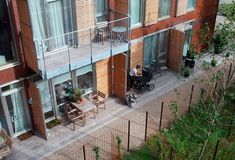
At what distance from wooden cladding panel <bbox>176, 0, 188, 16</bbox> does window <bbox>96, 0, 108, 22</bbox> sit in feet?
16.6

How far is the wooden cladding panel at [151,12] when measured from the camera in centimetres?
1606

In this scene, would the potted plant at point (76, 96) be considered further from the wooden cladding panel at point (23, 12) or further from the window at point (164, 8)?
the window at point (164, 8)

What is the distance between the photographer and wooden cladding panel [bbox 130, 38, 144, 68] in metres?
16.5

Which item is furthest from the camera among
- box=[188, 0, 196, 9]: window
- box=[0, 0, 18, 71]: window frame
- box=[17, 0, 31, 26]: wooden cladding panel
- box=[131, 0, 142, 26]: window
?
box=[188, 0, 196, 9]: window

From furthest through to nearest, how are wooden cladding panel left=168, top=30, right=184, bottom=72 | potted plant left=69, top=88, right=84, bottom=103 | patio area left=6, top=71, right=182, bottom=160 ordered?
wooden cladding panel left=168, top=30, right=184, bottom=72
potted plant left=69, top=88, right=84, bottom=103
patio area left=6, top=71, right=182, bottom=160

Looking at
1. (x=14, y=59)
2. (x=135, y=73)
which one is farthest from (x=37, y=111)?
(x=135, y=73)

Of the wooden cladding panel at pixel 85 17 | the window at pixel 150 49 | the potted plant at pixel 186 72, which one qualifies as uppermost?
the wooden cladding panel at pixel 85 17

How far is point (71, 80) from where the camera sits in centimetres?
1507

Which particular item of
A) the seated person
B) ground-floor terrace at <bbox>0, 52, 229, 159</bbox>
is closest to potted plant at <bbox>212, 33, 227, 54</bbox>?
ground-floor terrace at <bbox>0, 52, 229, 159</bbox>

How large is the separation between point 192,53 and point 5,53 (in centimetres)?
1048

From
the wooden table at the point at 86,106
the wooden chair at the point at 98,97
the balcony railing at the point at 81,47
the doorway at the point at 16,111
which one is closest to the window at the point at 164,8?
the balcony railing at the point at 81,47

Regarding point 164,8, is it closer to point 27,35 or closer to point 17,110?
point 27,35

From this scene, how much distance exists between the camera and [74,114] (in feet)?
49.0

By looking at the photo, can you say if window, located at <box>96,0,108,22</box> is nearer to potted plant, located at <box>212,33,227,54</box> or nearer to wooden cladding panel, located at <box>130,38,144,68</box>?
wooden cladding panel, located at <box>130,38,144,68</box>
